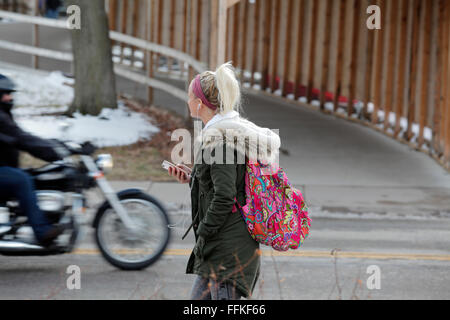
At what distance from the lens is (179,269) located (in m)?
6.93

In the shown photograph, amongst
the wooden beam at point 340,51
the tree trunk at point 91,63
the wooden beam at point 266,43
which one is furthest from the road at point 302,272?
the wooden beam at point 266,43

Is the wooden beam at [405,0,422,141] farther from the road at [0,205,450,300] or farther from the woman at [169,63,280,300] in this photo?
the woman at [169,63,280,300]

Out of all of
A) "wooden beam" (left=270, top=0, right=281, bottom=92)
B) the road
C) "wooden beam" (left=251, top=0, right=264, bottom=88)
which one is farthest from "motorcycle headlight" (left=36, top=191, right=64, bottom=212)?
"wooden beam" (left=251, top=0, right=264, bottom=88)

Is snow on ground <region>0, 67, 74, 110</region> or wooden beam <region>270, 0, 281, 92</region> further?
wooden beam <region>270, 0, 281, 92</region>

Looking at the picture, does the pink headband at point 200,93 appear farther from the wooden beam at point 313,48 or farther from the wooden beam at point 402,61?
the wooden beam at point 313,48

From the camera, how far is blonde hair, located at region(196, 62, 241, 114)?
3.92m

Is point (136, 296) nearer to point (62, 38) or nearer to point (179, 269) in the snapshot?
point (179, 269)

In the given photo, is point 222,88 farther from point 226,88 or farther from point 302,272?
point 302,272

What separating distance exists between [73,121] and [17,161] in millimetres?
6583

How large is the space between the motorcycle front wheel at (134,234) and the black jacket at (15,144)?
697mm

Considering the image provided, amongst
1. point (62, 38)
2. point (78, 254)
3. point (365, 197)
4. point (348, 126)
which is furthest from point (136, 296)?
point (62, 38)

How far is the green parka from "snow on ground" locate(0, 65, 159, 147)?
7.47 metres

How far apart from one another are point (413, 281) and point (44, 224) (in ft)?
10.2

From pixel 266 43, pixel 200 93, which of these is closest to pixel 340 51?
pixel 266 43
